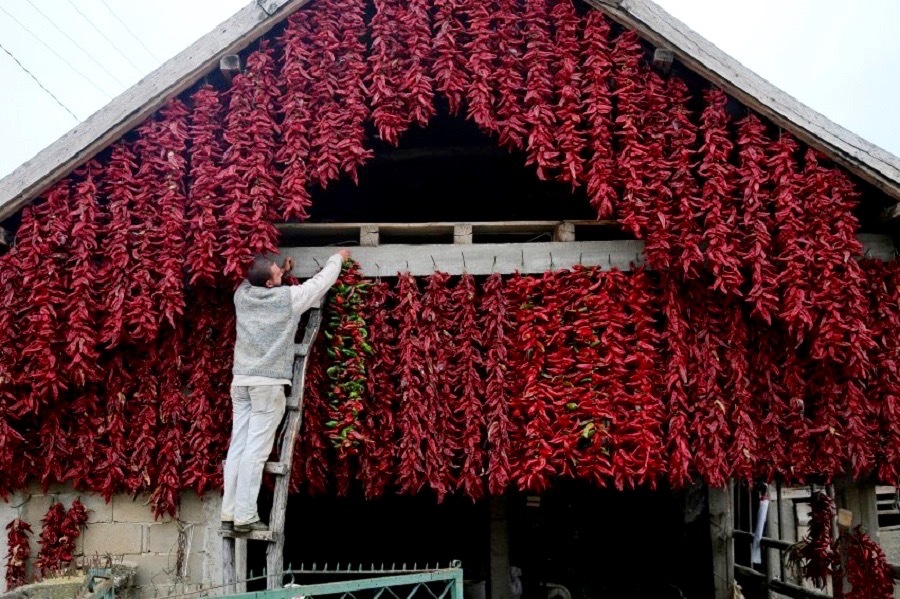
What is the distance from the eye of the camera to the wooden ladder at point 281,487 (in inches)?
184

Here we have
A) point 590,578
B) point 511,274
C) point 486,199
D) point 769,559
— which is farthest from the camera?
point 769,559

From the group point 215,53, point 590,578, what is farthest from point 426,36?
point 590,578

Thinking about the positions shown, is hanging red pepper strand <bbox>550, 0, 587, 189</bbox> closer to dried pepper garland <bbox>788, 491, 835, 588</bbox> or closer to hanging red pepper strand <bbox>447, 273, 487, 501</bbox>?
hanging red pepper strand <bbox>447, 273, 487, 501</bbox>

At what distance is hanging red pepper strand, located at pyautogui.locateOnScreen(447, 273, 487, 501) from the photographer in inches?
206

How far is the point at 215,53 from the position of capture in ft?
17.1

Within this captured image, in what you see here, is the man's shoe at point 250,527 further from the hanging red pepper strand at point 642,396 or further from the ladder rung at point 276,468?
the hanging red pepper strand at point 642,396

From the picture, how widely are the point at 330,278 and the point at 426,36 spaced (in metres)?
2.00

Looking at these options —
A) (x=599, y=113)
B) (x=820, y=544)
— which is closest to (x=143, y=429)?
(x=599, y=113)

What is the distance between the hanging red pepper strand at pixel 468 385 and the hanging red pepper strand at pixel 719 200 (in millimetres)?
1784

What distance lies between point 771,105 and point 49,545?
6.24 m

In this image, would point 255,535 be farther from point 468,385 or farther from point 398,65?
point 398,65

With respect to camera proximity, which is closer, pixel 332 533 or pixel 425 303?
pixel 425 303

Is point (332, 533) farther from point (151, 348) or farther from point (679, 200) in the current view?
point (679, 200)

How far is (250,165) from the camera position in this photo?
17.2 ft
